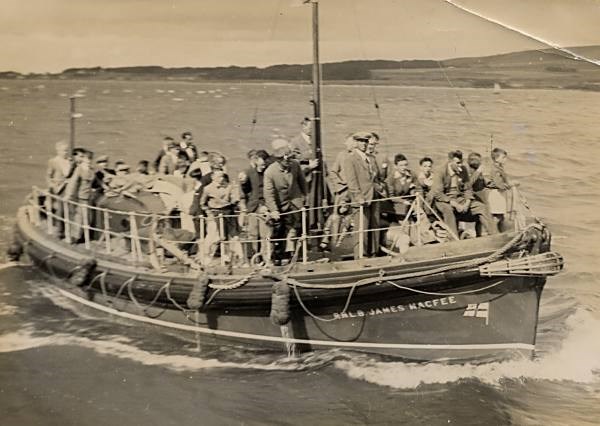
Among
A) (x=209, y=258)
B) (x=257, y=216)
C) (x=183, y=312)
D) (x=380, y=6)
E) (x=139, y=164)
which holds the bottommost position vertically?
(x=183, y=312)

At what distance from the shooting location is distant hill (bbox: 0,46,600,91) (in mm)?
1997

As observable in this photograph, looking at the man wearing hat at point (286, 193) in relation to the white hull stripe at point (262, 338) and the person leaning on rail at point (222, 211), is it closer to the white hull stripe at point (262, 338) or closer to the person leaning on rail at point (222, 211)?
the person leaning on rail at point (222, 211)

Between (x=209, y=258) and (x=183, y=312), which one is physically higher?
(x=209, y=258)

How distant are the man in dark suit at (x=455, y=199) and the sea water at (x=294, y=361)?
141mm

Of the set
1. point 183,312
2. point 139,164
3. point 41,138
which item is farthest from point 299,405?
point 41,138

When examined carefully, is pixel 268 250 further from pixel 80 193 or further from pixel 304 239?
pixel 80 193

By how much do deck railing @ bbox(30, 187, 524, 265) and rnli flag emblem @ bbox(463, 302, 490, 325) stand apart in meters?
0.22

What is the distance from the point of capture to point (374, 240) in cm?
221

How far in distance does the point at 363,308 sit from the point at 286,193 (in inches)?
16.1

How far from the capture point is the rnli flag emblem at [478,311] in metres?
2.09

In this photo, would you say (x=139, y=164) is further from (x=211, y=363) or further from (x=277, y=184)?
(x=211, y=363)

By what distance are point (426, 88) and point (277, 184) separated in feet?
1.68

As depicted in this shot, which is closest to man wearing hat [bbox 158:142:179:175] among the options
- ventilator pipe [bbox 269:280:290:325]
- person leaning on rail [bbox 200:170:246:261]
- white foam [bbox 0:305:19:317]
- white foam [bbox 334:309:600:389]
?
person leaning on rail [bbox 200:170:246:261]

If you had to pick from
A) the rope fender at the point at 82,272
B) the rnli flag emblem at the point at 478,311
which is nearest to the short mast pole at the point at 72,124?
the rope fender at the point at 82,272
